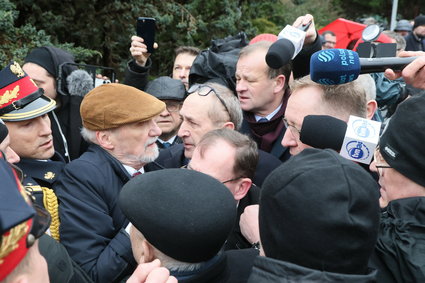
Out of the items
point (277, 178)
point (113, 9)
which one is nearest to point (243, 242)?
point (277, 178)

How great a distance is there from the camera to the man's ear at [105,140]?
9.20 feet

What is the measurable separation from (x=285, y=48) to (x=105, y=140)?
117cm

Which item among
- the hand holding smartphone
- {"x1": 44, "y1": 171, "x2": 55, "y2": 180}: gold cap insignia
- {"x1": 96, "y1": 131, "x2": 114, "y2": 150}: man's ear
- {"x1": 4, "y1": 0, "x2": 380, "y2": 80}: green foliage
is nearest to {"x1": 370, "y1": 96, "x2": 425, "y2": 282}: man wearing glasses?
{"x1": 96, "y1": 131, "x2": 114, "y2": 150}: man's ear

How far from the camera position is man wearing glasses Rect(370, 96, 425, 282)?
1.65 meters

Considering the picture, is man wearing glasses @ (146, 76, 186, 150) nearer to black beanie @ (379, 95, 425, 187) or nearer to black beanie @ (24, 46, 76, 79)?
black beanie @ (24, 46, 76, 79)

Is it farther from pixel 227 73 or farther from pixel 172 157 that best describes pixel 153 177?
pixel 227 73

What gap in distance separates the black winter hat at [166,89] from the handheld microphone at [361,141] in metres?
2.31

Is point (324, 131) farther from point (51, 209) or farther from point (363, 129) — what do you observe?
point (51, 209)

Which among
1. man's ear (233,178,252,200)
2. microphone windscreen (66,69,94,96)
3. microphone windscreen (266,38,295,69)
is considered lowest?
microphone windscreen (66,69,94,96)

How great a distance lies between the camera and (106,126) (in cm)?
278

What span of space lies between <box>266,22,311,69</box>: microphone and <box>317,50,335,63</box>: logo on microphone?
13.3 inches

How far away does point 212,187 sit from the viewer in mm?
1776

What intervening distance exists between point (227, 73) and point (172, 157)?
3.29ft

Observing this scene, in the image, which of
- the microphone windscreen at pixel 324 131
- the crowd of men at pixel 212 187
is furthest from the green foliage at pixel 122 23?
the microphone windscreen at pixel 324 131
